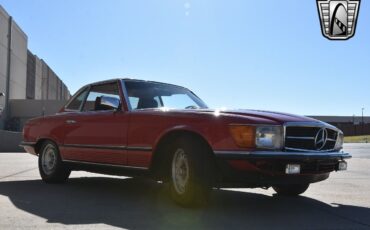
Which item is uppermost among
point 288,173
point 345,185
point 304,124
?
point 304,124

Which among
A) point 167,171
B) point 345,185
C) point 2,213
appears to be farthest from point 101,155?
point 345,185

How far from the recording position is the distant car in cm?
538

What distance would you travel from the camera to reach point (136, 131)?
652 cm

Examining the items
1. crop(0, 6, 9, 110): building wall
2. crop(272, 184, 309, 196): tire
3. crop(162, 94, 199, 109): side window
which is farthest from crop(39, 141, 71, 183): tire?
crop(0, 6, 9, 110): building wall

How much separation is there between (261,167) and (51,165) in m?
4.30

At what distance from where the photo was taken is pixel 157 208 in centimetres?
587

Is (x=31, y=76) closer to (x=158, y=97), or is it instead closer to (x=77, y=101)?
(x=77, y=101)

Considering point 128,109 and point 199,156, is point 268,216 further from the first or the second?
point 128,109

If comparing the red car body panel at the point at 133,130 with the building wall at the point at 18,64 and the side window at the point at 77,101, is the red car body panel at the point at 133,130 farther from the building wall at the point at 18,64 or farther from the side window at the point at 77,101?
the building wall at the point at 18,64

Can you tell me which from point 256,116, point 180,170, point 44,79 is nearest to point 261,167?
point 256,116

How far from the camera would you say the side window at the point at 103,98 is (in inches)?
278

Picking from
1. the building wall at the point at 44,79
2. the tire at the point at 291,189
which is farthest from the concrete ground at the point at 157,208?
the building wall at the point at 44,79

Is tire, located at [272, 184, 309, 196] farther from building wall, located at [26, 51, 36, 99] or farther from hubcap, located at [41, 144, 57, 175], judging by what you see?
building wall, located at [26, 51, 36, 99]

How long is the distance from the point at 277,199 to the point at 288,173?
5.19ft
